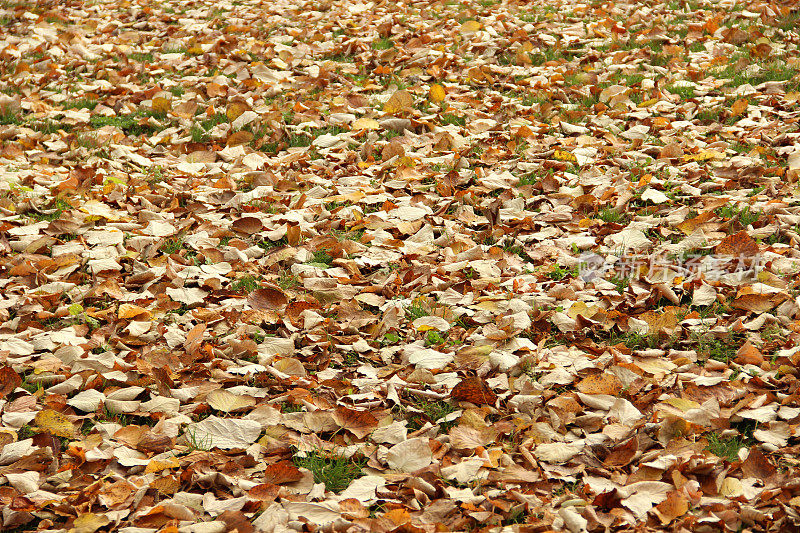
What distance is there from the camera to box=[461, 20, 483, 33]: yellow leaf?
6602 millimetres

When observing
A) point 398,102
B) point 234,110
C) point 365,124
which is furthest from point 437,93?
point 234,110

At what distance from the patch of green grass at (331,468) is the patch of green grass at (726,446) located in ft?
3.95

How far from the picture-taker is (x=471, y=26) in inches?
261

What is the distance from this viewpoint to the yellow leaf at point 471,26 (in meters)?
6.60

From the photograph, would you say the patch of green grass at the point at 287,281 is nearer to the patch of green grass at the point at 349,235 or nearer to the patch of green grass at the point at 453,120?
the patch of green grass at the point at 349,235

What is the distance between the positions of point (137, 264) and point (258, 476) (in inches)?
64.1

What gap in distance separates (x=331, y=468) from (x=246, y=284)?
132cm

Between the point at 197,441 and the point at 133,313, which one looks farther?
the point at 133,313

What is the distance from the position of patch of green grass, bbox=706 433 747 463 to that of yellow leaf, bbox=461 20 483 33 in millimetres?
4763

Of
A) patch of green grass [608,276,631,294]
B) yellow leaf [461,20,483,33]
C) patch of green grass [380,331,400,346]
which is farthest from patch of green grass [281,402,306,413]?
yellow leaf [461,20,483,33]

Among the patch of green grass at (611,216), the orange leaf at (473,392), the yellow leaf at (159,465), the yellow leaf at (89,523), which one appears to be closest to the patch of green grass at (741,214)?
the patch of green grass at (611,216)

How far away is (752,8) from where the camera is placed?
6.42 m

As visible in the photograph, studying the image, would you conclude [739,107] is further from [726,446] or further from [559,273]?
[726,446]

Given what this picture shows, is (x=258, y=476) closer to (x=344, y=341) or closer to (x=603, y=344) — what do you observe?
(x=344, y=341)
